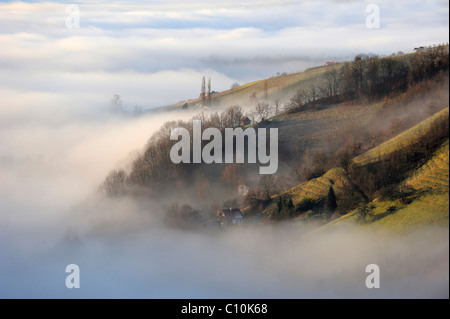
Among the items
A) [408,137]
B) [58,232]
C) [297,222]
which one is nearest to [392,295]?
[297,222]

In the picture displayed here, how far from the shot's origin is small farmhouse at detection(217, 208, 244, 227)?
6022cm

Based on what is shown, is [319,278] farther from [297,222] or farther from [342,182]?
[342,182]

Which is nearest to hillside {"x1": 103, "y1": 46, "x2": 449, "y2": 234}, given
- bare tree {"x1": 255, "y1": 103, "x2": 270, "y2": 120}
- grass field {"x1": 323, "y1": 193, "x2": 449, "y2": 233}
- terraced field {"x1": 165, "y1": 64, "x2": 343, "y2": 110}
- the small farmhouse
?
grass field {"x1": 323, "y1": 193, "x2": 449, "y2": 233}

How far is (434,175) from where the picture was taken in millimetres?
49156

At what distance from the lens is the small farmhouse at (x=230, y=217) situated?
198 ft

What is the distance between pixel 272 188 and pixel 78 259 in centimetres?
2782

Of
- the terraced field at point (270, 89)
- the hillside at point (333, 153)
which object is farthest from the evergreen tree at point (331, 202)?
the terraced field at point (270, 89)

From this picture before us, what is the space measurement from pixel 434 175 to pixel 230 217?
78.8 feet

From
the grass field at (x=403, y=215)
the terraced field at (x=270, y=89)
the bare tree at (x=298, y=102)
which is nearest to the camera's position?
the grass field at (x=403, y=215)

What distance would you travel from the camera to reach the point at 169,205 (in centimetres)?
7138

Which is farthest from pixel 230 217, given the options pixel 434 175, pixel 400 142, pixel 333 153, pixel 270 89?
pixel 270 89

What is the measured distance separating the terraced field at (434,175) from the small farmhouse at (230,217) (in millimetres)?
20034

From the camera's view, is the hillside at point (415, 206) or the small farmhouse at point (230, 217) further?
the small farmhouse at point (230, 217)

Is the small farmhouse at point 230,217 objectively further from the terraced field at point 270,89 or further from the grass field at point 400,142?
the terraced field at point 270,89
